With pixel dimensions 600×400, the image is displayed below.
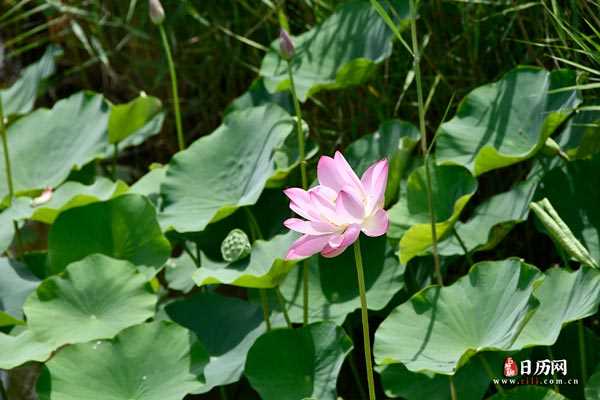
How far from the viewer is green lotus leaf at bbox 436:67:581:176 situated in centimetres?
200

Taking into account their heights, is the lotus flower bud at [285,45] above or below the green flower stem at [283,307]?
above

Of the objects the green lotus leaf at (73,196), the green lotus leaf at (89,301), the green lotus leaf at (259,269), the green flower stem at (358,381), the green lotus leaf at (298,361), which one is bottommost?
the green flower stem at (358,381)

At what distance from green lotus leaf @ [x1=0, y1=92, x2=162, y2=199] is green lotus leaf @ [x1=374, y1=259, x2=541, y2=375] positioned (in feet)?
3.46

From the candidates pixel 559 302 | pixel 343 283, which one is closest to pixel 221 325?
pixel 343 283

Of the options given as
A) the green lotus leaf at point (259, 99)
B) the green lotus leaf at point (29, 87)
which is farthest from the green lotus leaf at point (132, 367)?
the green lotus leaf at point (29, 87)

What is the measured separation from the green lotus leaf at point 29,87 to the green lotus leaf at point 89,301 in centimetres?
112

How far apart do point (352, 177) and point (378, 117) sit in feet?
3.88

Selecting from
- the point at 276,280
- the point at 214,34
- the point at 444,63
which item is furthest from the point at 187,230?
the point at 214,34

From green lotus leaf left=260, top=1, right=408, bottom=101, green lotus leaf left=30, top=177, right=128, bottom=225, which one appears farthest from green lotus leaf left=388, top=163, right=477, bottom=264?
green lotus leaf left=30, top=177, right=128, bottom=225

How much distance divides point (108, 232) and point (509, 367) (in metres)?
0.91

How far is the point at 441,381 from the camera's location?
175 cm

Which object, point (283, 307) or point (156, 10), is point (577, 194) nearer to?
point (283, 307)

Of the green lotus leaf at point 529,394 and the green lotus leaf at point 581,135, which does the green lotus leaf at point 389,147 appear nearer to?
the green lotus leaf at point 581,135

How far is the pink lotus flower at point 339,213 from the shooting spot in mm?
1290
